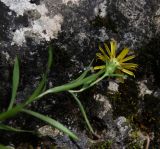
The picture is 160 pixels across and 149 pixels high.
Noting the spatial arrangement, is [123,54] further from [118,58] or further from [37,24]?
[37,24]

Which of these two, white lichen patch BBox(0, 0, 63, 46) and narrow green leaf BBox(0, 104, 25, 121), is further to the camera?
white lichen patch BBox(0, 0, 63, 46)

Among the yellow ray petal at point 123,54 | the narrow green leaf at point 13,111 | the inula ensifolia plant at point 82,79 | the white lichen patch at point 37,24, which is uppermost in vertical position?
the white lichen patch at point 37,24

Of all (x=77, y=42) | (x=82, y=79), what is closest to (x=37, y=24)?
(x=77, y=42)

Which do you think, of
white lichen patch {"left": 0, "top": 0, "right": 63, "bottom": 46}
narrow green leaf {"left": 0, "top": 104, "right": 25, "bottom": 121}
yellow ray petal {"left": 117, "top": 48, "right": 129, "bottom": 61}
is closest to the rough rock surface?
white lichen patch {"left": 0, "top": 0, "right": 63, "bottom": 46}

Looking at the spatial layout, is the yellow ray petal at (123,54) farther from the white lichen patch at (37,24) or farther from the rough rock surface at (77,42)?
the white lichen patch at (37,24)

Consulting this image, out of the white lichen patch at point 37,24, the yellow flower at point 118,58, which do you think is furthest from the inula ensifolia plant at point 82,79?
the white lichen patch at point 37,24

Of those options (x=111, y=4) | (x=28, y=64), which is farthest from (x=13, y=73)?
(x=111, y=4)

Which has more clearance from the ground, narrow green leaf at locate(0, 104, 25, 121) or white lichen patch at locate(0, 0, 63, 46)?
white lichen patch at locate(0, 0, 63, 46)

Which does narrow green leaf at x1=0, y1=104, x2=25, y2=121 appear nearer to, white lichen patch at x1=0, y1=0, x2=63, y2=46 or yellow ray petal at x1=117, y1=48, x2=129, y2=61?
white lichen patch at x1=0, y1=0, x2=63, y2=46
